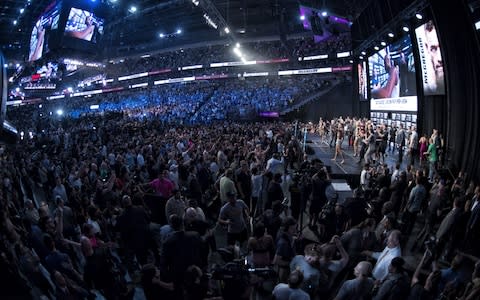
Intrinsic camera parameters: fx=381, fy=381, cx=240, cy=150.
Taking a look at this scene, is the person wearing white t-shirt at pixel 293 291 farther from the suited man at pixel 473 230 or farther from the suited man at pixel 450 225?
the suited man at pixel 473 230

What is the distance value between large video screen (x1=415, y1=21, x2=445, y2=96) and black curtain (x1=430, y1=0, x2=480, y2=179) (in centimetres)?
134

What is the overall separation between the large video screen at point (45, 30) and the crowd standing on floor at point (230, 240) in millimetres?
14114

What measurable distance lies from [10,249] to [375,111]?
21574 millimetres

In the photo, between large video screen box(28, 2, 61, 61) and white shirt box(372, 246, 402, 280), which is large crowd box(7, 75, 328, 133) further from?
white shirt box(372, 246, 402, 280)

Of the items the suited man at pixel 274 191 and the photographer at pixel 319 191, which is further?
the photographer at pixel 319 191

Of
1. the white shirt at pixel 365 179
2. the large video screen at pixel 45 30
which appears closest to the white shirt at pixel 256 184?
the white shirt at pixel 365 179

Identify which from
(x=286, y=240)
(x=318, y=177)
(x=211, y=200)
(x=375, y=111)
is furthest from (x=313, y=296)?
(x=375, y=111)

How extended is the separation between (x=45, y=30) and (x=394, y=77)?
20169 mm

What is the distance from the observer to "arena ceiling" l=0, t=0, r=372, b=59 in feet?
98.5

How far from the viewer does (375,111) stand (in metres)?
22.9

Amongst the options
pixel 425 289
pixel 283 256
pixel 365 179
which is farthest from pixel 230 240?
pixel 365 179

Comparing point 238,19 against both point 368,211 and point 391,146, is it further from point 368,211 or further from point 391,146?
point 368,211

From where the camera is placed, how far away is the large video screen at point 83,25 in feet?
70.8

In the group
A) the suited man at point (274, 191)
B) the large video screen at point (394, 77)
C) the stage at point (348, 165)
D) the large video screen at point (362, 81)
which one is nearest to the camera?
the suited man at point (274, 191)
